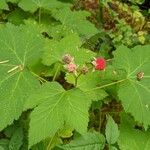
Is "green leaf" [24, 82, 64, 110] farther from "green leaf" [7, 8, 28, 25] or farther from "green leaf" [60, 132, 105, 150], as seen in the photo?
"green leaf" [7, 8, 28, 25]

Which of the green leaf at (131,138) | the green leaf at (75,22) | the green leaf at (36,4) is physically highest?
the green leaf at (36,4)

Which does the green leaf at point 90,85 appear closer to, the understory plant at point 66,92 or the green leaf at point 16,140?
the understory plant at point 66,92

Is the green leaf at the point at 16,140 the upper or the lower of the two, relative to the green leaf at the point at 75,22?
lower

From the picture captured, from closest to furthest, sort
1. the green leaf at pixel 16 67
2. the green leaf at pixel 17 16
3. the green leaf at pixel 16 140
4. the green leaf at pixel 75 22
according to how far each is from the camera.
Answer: the green leaf at pixel 16 67
the green leaf at pixel 16 140
the green leaf at pixel 75 22
the green leaf at pixel 17 16

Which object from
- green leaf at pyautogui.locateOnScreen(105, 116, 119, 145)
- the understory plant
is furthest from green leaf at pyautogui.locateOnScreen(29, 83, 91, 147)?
green leaf at pyautogui.locateOnScreen(105, 116, 119, 145)

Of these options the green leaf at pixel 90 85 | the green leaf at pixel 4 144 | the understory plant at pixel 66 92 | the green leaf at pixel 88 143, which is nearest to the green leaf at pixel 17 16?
the understory plant at pixel 66 92

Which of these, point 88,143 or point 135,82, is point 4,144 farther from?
point 135,82

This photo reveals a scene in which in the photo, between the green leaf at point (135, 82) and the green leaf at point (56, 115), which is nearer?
the green leaf at point (56, 115)
